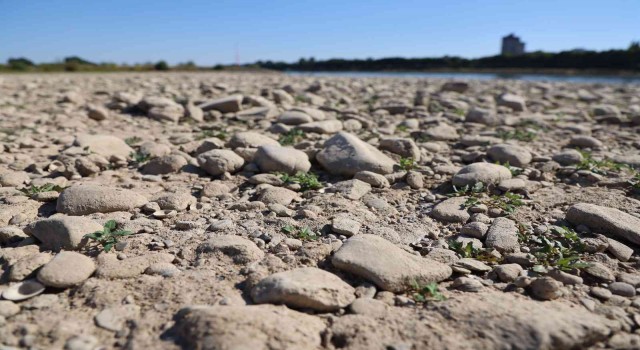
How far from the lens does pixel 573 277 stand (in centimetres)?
181

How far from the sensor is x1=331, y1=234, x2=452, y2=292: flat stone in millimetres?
1734

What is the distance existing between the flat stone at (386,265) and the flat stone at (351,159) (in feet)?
3.95

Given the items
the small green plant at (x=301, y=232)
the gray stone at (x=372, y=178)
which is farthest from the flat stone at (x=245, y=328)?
the gray stone at (x=372, y=178)

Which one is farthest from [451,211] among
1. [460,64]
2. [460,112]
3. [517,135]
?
[460,64]

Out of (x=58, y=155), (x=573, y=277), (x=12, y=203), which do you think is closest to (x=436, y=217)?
(x=573, y=277)

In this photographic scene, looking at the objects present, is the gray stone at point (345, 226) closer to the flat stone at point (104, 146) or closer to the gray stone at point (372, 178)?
the gray stone at point (372, 178)

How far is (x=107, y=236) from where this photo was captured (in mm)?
2021

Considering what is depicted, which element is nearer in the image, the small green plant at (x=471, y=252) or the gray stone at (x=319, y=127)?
the small green plant at (x=471, y=252)

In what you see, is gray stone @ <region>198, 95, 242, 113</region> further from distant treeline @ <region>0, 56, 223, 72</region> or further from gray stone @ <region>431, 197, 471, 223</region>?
distant treeline @ <region>0, 56, 223, 72</region>

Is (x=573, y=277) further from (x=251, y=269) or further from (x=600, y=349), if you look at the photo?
(x=251, y=269)

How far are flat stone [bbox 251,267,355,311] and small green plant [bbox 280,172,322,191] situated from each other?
1.27 meters

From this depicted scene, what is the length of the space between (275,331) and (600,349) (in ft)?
3.51

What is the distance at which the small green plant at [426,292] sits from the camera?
1.64 m

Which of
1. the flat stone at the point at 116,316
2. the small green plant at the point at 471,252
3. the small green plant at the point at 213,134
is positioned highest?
the small green plant at the point at 213,134
